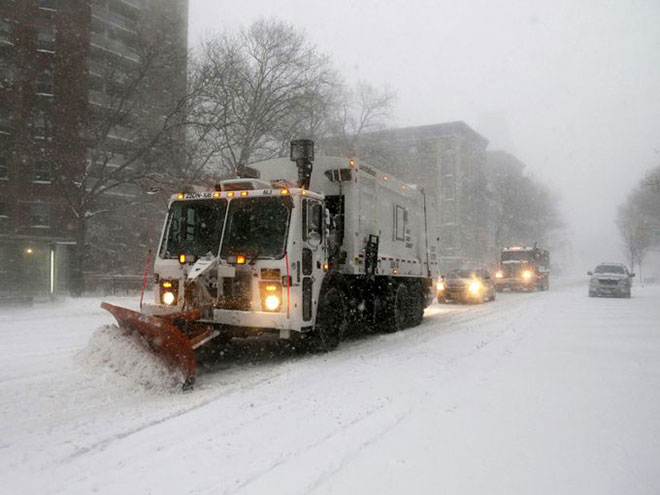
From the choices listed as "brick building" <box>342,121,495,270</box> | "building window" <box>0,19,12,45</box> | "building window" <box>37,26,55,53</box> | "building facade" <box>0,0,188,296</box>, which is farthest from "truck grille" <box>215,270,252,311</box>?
"brick building" <box>342,121,495,270</box>

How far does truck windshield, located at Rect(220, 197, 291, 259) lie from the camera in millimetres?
7992

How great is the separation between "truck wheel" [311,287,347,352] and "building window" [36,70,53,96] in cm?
3820

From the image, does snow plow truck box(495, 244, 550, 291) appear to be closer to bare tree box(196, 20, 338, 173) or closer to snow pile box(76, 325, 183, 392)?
bare tree box(196, 20, 338, 173)

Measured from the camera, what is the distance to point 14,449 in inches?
173

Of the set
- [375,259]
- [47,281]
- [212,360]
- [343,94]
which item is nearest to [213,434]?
[212,360]

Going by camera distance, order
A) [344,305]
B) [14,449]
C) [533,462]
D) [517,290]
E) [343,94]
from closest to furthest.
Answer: [533,462], [14,449], [344,305], [517,290], [343,94]

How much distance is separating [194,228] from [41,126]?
1415 inches

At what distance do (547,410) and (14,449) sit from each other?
484cm

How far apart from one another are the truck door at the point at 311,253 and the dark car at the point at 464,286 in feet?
43.8

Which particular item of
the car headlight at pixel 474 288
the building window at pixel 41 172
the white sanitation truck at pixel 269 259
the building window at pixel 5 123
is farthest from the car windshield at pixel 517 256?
the building window at pixel 5 123

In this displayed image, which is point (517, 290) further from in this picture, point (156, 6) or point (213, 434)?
Result: point (156, 6)

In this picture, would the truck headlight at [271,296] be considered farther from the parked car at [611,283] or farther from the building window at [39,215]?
the building window at [39,215]

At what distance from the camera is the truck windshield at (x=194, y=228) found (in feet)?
27.6

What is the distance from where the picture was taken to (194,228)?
8.59m
